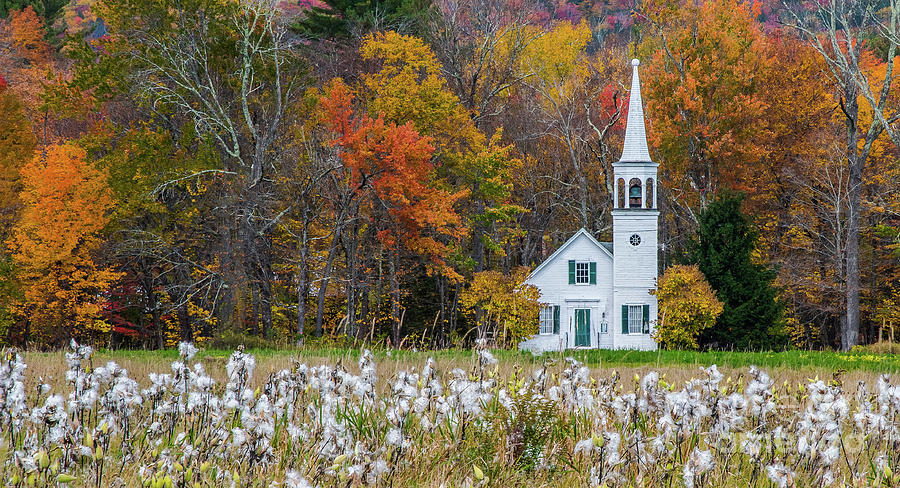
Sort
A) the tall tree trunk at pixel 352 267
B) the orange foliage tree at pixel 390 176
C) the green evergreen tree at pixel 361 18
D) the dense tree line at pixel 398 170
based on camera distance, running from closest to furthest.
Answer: the dense tree line at pixel 398 170 < the orange foliage tree at pixel 390 176 < the tall tree trunk at pixel 352 267 < the green evergreen tree at pixel 361 18

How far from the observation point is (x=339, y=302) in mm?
39625

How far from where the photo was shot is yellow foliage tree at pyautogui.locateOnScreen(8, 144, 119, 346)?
31.0 meters

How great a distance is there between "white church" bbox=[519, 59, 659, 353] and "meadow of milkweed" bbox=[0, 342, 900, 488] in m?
27.5

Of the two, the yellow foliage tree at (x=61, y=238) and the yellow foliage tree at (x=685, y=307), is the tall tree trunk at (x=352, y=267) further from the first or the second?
the yellow foliage tree at (x=685, y=307)

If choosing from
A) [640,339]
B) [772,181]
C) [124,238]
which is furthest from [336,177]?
[772,181]

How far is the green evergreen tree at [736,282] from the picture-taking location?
103 ft

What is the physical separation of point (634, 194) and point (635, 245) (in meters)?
1.91

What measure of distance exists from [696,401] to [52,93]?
3063 centimetres

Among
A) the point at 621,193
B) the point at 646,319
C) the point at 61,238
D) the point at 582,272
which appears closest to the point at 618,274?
the point at 582,272

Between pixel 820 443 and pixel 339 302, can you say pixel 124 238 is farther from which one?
pixel 820 443

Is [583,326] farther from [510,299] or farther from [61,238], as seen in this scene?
[61,238]

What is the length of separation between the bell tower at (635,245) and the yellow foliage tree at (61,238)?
1778 centimetres

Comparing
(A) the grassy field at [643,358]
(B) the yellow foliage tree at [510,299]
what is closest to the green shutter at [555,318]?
(B) the yellow foliage tree at [510,299]

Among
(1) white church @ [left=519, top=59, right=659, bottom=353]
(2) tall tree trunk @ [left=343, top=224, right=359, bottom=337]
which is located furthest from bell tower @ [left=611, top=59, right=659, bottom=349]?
(2) tall tree trunk @ [left=343, top=224, right=359, bottom=337]
